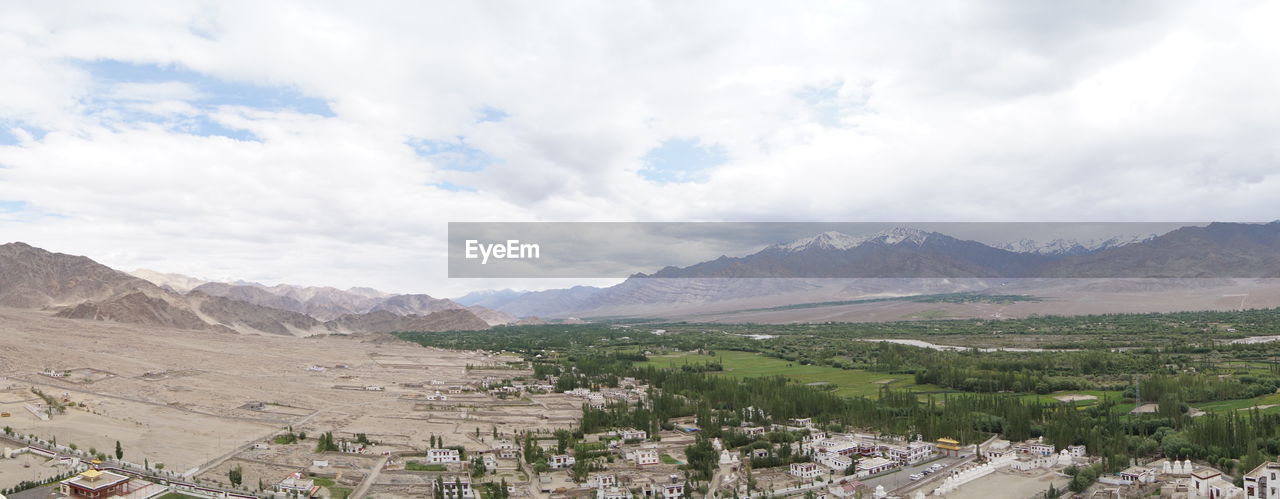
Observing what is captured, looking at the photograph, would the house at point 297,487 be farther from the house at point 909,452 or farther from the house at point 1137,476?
the house at point 1137,476

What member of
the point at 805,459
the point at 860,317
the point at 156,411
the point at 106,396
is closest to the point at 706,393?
the point at 805,459

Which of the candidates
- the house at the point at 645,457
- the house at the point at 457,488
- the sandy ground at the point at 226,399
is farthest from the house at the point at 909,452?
the sandy ground at the point at 226,399

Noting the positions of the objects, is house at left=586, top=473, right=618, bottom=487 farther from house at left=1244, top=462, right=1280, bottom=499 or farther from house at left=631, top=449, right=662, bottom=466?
house at left=1244, top=462, right=1280, bottom=499

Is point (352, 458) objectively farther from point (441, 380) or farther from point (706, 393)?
point (441, 380)

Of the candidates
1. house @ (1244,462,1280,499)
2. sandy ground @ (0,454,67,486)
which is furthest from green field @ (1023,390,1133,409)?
sandy ground @ (0,454,67,486)

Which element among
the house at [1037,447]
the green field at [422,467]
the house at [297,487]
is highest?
the house at [1037,447]

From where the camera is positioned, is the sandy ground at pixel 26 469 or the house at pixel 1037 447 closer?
the sandy ground at pixel 26 469
